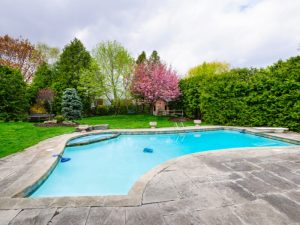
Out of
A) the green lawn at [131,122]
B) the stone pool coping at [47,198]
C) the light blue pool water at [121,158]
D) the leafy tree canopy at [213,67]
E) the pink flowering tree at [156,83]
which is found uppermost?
the leafy tree canopy at [213,67]

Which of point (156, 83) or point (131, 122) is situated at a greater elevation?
point (156, 83)

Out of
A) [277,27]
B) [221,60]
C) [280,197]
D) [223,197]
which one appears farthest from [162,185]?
[221,60]

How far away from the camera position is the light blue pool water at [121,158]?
13.7 ft

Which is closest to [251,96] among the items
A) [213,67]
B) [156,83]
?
[156,83]

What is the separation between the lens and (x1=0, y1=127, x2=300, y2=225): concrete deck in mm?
2176

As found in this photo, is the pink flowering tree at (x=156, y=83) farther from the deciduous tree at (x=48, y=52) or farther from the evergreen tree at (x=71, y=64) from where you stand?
the deciduous tree at (x=48, y=52)

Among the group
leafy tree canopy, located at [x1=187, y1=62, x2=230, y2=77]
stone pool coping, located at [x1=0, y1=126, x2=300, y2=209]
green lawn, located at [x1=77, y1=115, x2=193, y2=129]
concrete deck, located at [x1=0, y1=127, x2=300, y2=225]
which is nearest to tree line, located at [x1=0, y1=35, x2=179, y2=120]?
green lawn, located at [x1=77, y1=115, x2=193, y2=129]

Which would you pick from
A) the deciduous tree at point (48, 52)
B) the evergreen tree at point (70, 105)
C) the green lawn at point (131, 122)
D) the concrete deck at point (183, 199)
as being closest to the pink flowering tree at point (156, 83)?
the green lawn at point (131, 122)

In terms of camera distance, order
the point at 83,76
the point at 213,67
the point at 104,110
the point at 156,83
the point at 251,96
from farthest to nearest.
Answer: the point at 213,67, the point at 104,110, the point at 83,76, the point at 156,83, the point at 251,96

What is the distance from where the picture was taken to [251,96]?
10320 mm

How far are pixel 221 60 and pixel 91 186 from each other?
33185 millimetres

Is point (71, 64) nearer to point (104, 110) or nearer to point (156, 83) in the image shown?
point (104, 110)

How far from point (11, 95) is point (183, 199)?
1552 centimetres

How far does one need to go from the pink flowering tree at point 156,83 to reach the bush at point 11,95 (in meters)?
9.21
